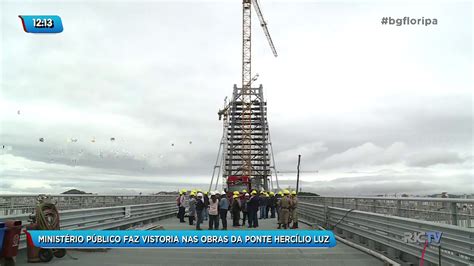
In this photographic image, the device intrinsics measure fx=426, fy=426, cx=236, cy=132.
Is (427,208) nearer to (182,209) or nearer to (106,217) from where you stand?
(106,217)

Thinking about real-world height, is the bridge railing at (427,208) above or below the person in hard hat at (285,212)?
above

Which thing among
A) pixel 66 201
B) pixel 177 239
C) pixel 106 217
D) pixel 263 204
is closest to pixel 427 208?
pixel 177 239

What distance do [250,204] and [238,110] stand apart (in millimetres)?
86444

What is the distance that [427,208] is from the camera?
28.2 ft

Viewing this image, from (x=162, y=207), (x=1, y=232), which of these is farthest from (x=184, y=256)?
(x=162, y=207)

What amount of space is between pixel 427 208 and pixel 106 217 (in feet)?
31.9

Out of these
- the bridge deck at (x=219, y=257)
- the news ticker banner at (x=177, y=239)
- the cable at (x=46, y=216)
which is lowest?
the bridge deck at (x=219, y=257)

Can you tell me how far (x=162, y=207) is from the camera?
25.5 metres

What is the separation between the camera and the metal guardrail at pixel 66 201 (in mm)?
16475

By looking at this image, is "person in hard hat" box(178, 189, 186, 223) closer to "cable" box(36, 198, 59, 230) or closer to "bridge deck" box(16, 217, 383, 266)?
"bridge deck" box(16, 217, 383, 266)

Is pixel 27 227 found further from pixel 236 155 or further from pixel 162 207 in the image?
pixel 236 155

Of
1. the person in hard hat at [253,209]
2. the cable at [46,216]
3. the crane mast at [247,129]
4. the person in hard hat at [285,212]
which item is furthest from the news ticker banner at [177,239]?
the crane mast at [247,129]

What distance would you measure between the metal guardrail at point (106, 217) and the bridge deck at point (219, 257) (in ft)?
2.86

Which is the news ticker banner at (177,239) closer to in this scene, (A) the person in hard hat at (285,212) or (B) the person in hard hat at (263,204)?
(A) the person in hard hat at (285,212)
